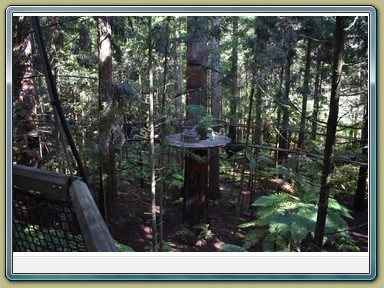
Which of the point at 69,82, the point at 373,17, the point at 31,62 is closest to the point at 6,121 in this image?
the point at 373,17

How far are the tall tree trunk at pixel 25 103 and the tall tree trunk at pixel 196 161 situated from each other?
2.42 m

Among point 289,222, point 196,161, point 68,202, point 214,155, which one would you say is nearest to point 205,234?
point 196,161

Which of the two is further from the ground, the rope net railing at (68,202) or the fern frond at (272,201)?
the rope net railing at (68,202)

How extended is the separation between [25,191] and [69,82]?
4.89m

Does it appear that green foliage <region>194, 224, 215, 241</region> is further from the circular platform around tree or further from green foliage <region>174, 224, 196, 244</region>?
the circular platform around tree

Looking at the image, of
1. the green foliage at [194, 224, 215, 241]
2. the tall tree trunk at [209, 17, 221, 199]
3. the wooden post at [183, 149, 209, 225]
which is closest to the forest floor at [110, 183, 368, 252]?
the green foliage at [194, 224, 215, 241]

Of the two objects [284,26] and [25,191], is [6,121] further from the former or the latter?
[284,26]

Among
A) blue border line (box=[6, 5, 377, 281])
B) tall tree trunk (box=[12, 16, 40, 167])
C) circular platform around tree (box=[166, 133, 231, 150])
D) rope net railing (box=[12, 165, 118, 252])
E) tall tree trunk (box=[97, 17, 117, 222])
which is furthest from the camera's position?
tall tree trunk (box=[97, 17, 117, 222])

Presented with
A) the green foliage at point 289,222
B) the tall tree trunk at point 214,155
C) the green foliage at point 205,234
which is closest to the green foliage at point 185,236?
the green foliage at point 205,234

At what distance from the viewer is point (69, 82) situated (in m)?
5.95

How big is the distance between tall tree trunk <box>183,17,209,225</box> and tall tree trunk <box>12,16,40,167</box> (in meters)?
2.42

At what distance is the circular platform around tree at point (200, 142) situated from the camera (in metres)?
4.52

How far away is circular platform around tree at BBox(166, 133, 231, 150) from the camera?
14.8ft

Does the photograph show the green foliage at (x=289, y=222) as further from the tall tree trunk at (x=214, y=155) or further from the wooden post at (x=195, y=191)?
the tall tree trunk at (x=214, y=155)
